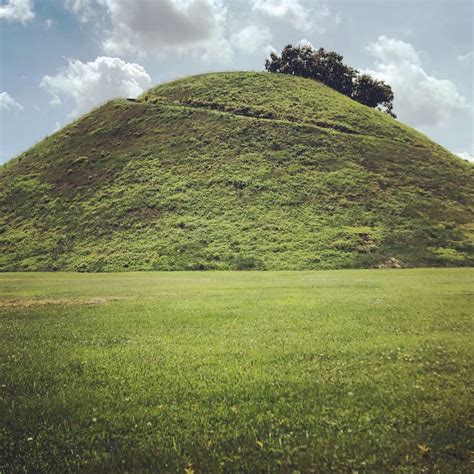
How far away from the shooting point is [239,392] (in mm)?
8062

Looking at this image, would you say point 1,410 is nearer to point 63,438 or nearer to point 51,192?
point 63,438

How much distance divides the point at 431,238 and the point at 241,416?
1863 inches

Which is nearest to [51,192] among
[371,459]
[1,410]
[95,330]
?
[95,330]

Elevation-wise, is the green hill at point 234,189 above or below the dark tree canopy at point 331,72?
below

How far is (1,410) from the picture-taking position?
7633 mm

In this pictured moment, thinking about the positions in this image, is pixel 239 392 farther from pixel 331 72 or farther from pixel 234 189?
pixel 331 72

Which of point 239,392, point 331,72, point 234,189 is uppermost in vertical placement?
point 331,72

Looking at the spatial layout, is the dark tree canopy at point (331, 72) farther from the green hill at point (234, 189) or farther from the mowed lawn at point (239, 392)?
the mowed lawn at point (239, 392)

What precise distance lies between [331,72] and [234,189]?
58632 millimetres

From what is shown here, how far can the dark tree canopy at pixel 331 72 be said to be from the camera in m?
102

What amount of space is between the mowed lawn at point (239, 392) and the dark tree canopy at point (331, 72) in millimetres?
95952

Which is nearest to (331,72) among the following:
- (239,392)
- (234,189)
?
(234,189)

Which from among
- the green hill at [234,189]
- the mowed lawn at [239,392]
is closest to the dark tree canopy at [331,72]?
the green hill at [234,189]

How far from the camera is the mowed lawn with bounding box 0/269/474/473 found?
6.00 m
